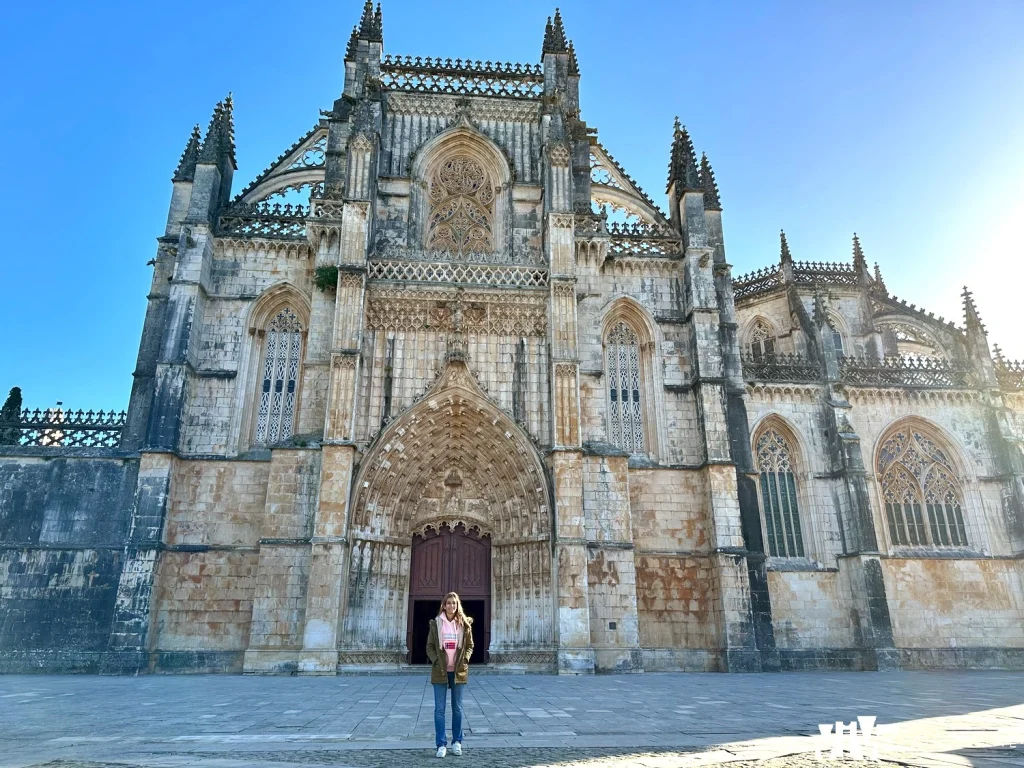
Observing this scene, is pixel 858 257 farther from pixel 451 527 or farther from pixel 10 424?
pixel 10 424

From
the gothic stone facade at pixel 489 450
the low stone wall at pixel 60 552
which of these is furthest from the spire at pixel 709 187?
the low stone wall at pixel 60 552

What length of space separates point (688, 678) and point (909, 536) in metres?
11.9

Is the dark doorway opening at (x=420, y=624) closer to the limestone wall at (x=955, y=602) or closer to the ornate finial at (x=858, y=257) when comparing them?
the limestone wall at (x=955, y=602)

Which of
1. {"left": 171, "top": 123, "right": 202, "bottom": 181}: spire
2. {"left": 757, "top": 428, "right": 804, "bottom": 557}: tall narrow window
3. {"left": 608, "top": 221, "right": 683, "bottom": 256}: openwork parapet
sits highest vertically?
{"left": 171, "top": 123, "right": 202, "bottom": 181}: spire

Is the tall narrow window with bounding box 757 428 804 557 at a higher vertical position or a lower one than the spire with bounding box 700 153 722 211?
lower

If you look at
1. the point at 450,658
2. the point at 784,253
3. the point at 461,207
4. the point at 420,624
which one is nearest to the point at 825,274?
the point at 784,253

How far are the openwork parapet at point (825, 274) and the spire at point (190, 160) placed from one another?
25.5 m

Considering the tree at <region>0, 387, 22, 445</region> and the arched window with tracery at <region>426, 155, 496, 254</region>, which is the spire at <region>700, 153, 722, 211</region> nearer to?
the arched window with tracery at <region>426, 155, 496, 254</region>

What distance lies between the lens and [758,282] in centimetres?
3281

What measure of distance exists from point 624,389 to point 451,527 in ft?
23.5

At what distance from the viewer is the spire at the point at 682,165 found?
77.1 ft

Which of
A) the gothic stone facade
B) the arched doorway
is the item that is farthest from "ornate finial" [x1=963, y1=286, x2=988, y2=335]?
the arched doorway

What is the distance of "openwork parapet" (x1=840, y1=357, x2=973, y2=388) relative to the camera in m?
24.3

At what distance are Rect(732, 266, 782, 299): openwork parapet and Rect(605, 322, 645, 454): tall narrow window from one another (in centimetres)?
1194
